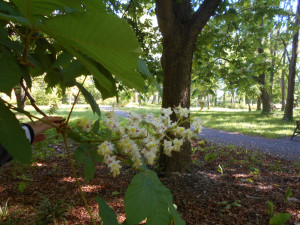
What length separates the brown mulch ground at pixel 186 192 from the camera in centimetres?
260

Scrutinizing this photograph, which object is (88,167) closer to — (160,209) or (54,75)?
(160,209)

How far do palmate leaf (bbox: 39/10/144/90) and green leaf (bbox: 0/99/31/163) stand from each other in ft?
0.69

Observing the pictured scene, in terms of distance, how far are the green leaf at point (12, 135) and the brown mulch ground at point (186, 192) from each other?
2.30m

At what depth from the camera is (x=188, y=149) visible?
3738mm

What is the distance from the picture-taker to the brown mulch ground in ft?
8.53

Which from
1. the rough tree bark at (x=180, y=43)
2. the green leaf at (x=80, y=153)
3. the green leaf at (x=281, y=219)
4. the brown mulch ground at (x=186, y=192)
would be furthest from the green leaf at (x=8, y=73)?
the rough tree bark at (x=180, y=43)

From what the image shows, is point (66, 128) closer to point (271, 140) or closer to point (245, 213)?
point (245, 213)

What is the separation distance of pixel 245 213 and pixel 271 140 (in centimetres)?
625

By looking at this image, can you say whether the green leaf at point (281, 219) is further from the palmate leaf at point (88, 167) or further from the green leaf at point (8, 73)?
the green leaf at point (8, 73)

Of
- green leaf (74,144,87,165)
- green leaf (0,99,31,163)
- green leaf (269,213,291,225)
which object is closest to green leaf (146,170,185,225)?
green leaf (74,144,87,165)

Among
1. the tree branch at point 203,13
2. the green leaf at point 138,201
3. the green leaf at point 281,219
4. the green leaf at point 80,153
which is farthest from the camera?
the tree branch at point 203,13

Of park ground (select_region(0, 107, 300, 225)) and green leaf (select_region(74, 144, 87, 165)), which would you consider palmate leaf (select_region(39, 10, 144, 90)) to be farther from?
park ground (select_region(0, 107, 300, 225))

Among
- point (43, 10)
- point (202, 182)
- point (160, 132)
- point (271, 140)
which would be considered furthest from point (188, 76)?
point (271, 140)

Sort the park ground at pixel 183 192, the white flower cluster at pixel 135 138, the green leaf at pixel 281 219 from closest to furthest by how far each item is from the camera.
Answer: the white flower cluster at pixel 135 138, the green leaf at pixel 281 219, the park ground at pixel 183 192
